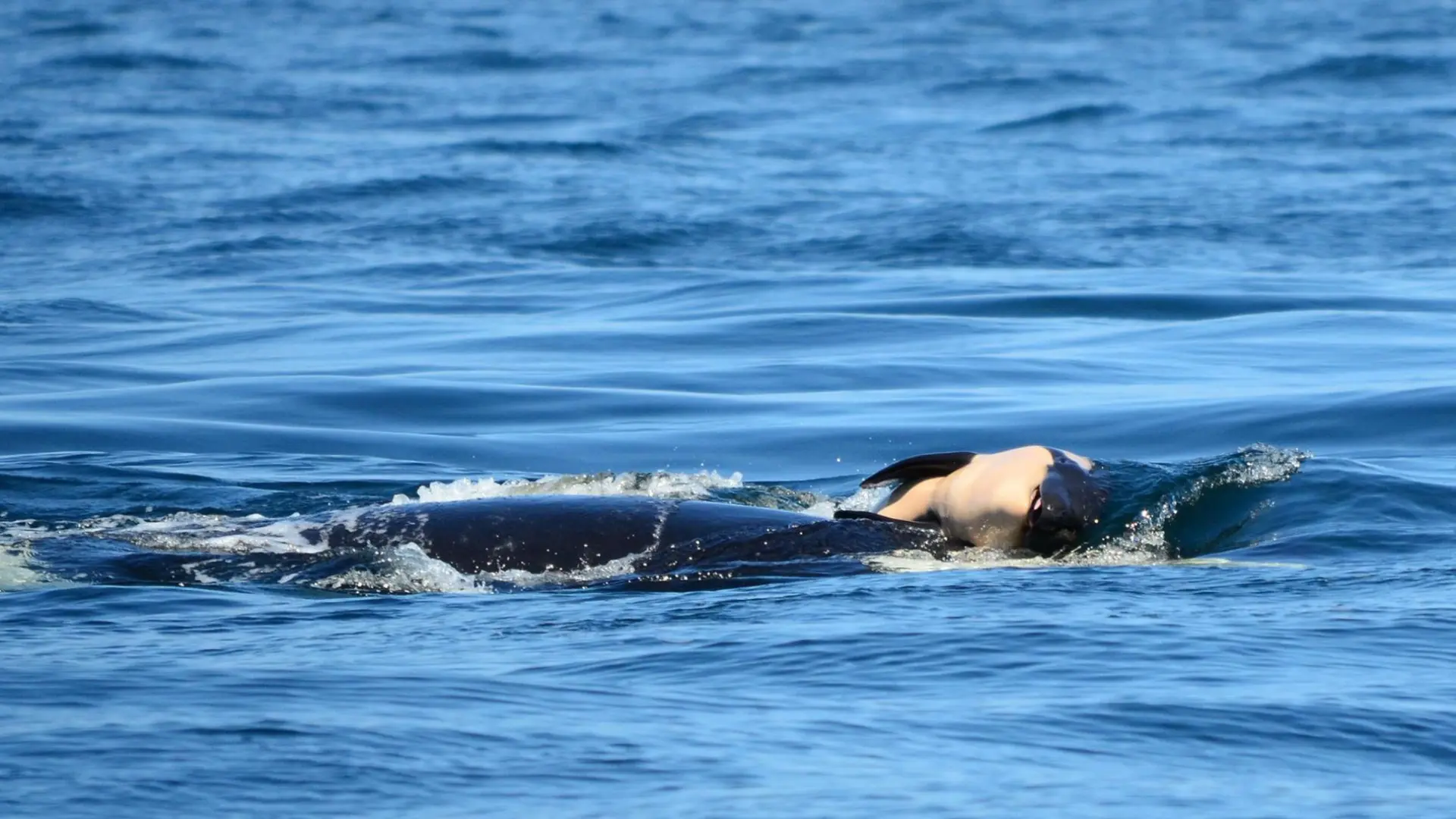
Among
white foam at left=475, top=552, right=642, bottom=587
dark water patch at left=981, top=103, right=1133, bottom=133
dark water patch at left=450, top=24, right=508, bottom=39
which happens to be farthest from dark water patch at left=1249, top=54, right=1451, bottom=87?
white foam at left=475, top=552, right=642, bottom=587

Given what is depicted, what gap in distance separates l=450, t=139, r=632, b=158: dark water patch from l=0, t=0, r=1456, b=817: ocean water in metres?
0.18

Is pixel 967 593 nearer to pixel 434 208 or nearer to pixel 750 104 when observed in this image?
pixel 434 208

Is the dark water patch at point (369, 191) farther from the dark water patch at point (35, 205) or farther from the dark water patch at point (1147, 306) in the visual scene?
the dark water patch at point (1147, 306)

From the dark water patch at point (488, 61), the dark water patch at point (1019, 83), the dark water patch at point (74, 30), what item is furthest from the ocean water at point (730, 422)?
the dark water patch at point (74, 30)

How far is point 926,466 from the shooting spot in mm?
8891

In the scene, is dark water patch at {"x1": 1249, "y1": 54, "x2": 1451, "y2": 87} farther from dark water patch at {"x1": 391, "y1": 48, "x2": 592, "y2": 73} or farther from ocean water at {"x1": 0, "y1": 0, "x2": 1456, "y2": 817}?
dark water patch at {"x1": 391, "y1": 48, "x2": 592, "y2": 73}

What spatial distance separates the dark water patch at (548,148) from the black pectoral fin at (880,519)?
25.1m

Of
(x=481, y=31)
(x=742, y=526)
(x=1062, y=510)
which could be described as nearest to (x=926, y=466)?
(x=1062, y=510)

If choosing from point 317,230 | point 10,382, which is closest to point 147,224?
point 317,230

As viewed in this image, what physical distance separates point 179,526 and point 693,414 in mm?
5520

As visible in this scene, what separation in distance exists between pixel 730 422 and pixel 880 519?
5336mm

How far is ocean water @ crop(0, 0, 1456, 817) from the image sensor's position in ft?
19.1

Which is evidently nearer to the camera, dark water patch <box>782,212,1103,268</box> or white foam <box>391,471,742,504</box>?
white foam <box>391,471,742,504</box>

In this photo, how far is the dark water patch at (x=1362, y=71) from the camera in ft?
134
